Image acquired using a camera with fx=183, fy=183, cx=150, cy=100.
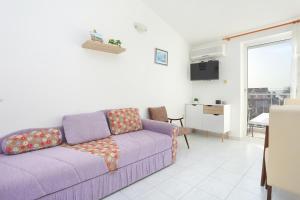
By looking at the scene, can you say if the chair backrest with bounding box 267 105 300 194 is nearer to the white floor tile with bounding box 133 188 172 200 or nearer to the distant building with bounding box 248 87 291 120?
the white floor tile with bounding box 133 188 172 200

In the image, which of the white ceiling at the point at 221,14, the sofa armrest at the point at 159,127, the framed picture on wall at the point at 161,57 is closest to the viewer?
the sofa armrest at the point at 159,127

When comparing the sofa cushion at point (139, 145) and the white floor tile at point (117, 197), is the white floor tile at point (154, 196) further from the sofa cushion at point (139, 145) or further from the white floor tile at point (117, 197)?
the sofa cushion at point (139, 145)

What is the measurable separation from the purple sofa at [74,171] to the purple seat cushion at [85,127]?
201 mm

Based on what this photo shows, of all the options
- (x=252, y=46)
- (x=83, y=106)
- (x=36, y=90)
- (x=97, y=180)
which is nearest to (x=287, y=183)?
(x=97, y=180)

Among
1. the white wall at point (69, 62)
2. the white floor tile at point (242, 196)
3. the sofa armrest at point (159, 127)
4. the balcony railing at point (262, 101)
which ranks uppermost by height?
the white wall at point (69, 62)

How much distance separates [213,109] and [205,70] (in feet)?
3.12

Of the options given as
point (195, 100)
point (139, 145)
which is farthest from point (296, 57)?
point (139, 145)

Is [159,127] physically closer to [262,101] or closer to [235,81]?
[235,81]

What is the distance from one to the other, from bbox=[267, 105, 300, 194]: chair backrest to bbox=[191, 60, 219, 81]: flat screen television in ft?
9.40

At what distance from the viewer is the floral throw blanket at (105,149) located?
1.89 metres

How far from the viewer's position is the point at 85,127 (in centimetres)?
239

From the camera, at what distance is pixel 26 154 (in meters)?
1.84

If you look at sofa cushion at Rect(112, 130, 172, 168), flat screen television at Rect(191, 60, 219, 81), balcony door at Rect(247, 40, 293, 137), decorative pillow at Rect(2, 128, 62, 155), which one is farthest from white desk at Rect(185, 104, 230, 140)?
decorative pillow at Rect(2, 128, 62, 155)

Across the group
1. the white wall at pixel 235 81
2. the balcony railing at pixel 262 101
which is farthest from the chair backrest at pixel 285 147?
the white wall at pixel 235 81
